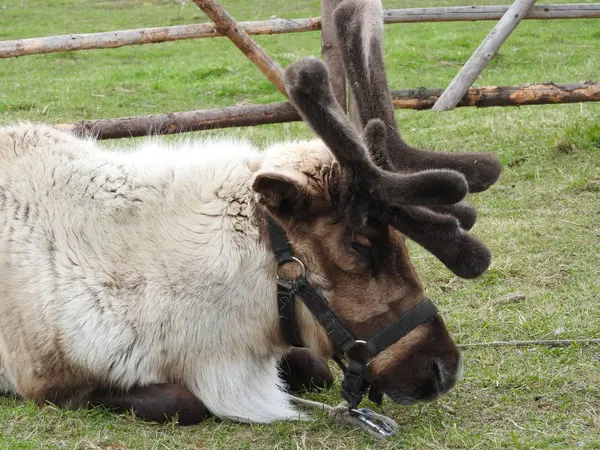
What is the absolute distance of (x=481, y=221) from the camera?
6.52 meters

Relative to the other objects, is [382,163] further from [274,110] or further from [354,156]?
[274,110]

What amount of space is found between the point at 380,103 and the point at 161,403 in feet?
5.04

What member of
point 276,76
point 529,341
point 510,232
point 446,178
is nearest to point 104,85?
point 276,76

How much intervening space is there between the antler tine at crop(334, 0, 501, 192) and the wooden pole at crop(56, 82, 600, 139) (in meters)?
3.42

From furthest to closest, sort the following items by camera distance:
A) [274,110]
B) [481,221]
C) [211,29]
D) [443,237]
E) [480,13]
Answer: [480,13], [211,29], [274,110], [481,221], [443,237]

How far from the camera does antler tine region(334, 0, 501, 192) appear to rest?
12.8 ft

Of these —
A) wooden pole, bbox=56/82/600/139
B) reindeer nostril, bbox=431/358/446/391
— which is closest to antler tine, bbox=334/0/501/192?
reindeer nostril, bbox=431/358/446/391

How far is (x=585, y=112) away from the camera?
9.20 m

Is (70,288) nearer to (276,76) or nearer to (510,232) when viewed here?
(510,232)

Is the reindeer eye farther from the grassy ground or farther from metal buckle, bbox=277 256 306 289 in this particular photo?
the grassy ground

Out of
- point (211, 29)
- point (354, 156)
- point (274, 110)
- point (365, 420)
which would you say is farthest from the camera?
point (211, 29)

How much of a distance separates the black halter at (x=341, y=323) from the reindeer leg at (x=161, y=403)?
0.48m

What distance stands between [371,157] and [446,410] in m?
1.09

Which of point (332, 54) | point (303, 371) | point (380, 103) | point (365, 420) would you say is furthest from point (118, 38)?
point (365, 420)
